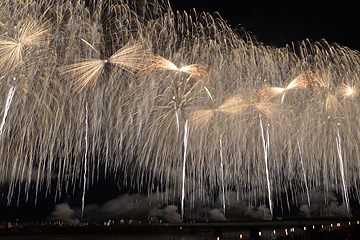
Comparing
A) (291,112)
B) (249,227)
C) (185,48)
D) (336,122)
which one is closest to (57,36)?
(185,48)

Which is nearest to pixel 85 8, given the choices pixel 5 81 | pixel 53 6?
pixel 53 6

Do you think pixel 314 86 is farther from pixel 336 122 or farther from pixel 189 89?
pixel 189 89

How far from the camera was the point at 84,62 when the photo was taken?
17.2 metres

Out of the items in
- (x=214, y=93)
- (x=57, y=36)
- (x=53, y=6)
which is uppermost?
(x=53, y=6)

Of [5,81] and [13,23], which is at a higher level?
[13,23]

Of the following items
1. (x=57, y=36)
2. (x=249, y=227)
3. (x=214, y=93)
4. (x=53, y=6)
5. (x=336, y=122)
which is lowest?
(x=249, y=227)

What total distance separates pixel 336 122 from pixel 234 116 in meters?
8.79

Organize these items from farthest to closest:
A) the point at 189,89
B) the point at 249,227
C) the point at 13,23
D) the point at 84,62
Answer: the point at 249,227, the point at 189,89, the point at 84,62, the point at 13,23

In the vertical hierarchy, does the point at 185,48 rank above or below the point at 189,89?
above

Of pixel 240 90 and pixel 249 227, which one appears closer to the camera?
pixel 240 90

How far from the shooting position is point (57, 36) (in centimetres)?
1598

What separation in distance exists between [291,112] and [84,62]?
16814mm

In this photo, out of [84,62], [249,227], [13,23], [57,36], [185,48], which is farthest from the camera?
[249,227]

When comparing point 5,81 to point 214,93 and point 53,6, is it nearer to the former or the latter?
point 53,6
